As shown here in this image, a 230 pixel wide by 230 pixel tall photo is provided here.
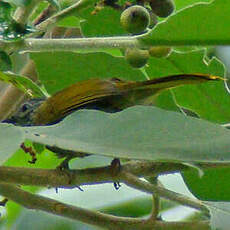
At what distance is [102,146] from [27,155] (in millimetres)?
1183

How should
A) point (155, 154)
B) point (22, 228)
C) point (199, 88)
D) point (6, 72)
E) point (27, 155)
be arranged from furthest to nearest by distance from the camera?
1. point (22, 228)
2. point (27, 155)
3. point (199, 88)
4. point (6, 72)
5. point (155, 154)

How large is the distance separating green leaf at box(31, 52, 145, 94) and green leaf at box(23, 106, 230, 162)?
672 millimetres

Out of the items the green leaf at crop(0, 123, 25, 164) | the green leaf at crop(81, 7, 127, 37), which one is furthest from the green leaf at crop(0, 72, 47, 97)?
the green leaf at crop(0, 123, 25, 164)

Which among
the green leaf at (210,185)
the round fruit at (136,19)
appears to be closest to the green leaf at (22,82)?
the round fruit at (136,19)

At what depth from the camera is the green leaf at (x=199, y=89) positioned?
1.80 metres

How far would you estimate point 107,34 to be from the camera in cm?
192

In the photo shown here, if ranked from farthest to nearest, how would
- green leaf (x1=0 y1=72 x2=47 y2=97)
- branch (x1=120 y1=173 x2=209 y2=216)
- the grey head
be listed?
the grey head
green leaf (x1=0 y1=72 x2=47 y2=97)
branch (x1=120 y1=173 x2=209 y2=216)

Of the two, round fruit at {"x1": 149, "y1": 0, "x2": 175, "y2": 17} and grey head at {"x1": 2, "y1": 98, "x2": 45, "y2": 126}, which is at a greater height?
grey head at {"x1": 2, "y1": 98, "x2": 45, "y2": 126}

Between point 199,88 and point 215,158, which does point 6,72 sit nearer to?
point 199,88

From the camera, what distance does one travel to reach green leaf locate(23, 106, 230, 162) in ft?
3.59

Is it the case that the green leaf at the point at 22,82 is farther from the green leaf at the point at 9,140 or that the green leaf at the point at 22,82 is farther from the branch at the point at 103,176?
the green leaf at the point at 9,140

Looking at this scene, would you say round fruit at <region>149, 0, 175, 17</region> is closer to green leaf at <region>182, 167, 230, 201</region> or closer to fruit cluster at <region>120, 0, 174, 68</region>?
fruit cluster at <region>120, 0, 174, 68</region>

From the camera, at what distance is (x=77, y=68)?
1.92 metres

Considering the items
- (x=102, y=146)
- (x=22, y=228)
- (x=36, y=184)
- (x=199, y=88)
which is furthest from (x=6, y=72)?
(x=22, y=228)
